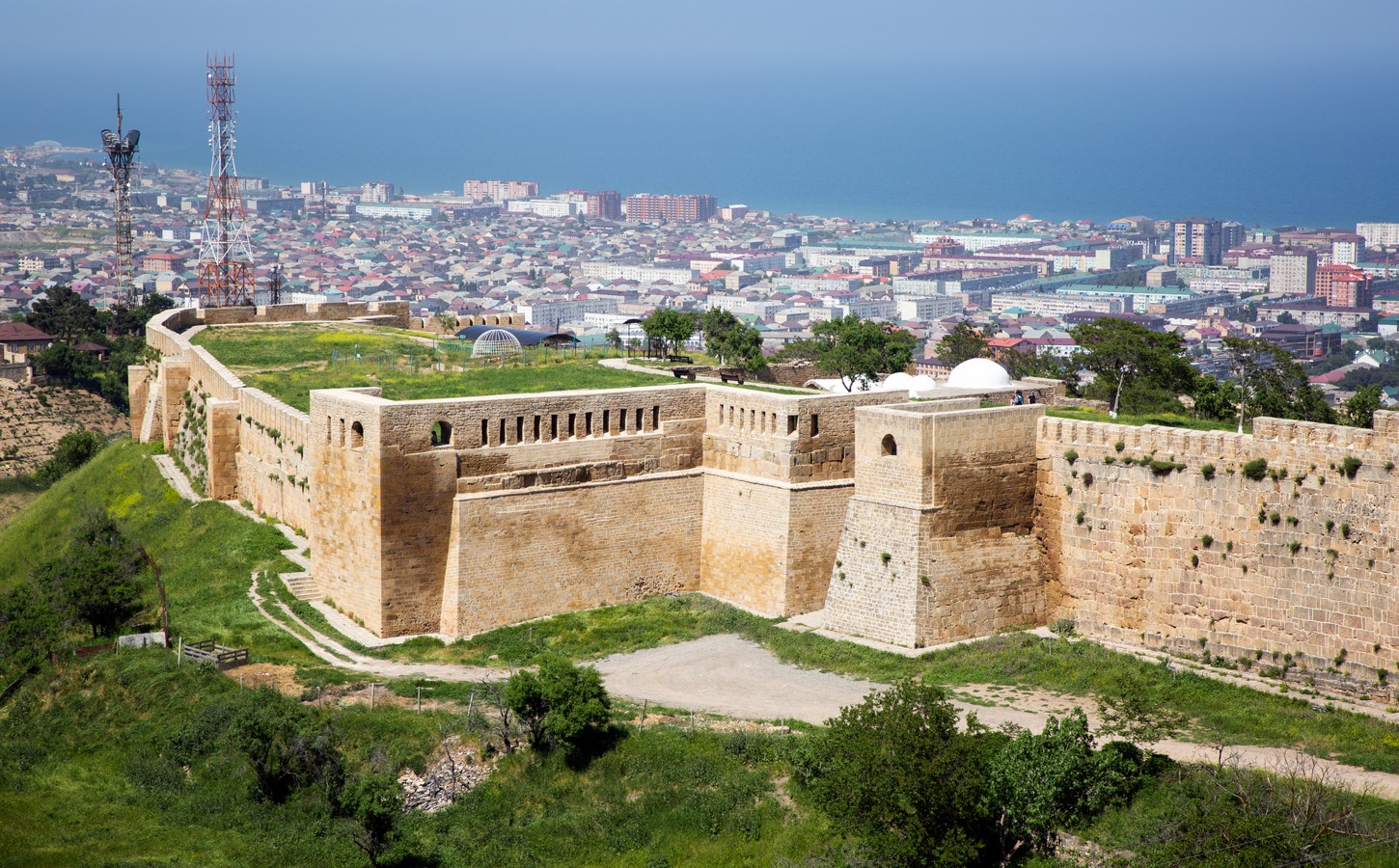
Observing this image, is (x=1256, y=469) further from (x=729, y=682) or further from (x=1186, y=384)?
(x=1186, y=384)

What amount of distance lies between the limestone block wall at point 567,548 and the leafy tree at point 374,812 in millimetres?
5697

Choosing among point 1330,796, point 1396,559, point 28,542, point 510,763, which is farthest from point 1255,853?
point 28,542

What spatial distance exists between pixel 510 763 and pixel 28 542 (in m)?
22.3

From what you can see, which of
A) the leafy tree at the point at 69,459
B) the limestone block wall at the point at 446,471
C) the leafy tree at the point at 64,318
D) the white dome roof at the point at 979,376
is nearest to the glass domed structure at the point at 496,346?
the white dome roof at the point at 979,376

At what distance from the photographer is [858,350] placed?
41.3 metres

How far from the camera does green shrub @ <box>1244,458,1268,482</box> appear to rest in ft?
80.8

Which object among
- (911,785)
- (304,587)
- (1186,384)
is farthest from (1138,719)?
Answer: (1186,384)

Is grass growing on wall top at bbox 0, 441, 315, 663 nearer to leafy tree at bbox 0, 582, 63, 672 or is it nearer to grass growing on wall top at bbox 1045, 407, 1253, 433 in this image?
leafy tree at bbox 0, 582, 63, 672

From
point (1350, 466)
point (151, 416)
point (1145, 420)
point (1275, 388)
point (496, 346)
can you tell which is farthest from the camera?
point (151, 416)

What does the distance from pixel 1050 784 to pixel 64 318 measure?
2532 inches

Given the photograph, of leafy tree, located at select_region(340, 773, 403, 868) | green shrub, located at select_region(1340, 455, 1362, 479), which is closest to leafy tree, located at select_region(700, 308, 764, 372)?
green shrub, located at select_region(1340, 455, 1362, 479)

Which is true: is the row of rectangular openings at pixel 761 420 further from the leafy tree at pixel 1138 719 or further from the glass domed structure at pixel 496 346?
the glass domed structure at pixel 496 346

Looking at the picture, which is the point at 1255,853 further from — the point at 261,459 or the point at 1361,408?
the point at 261,459

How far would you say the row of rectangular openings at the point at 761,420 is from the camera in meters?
28.5
